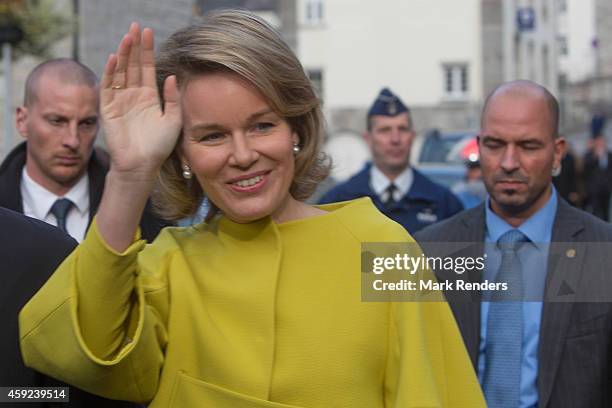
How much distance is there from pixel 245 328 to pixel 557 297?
72.0 inches

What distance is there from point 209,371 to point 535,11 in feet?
151

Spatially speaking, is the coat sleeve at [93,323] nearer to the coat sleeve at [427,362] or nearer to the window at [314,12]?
the coat sleeve at [427,362]

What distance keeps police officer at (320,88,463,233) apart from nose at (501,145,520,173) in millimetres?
2548

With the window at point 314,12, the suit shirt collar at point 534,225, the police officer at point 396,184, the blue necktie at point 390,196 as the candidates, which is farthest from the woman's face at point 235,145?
the window at point 314,12

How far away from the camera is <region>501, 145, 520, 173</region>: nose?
4.70 metres

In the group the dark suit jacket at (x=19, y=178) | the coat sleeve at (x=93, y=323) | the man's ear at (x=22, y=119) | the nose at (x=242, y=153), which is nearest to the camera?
the coat sleeve at (x=93, y=323)

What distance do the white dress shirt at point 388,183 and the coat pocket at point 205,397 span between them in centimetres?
506

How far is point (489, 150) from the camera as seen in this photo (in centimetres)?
485

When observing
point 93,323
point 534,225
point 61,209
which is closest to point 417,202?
point 61,209

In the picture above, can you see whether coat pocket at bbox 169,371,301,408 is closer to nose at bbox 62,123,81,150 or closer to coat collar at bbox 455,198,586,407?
coat collar at bbox 455,198,586,407

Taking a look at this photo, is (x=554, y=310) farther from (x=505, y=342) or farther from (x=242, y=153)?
(x=242, y=153)

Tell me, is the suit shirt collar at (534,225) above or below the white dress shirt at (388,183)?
above

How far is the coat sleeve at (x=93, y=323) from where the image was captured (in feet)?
8.29

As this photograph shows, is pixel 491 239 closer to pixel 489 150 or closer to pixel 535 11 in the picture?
pixel 489 150
